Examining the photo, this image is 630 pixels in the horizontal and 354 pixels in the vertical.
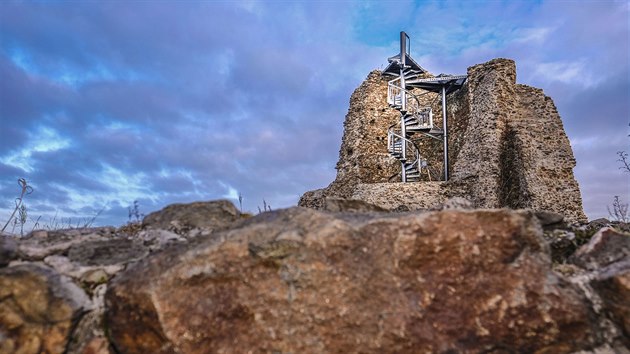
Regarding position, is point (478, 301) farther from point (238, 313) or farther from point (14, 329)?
point (14, 329)

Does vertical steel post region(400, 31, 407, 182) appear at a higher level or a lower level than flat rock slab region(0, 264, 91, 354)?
higher

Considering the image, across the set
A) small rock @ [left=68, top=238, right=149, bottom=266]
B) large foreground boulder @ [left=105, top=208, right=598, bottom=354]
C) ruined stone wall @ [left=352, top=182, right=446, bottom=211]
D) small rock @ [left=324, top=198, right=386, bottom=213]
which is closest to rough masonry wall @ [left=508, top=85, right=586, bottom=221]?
ruined stone wall @ [left=352, top=182, right=446, bottom=211]

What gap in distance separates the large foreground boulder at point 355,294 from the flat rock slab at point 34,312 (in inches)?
9.7

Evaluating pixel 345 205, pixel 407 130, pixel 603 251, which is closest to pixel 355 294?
pixel 345 205

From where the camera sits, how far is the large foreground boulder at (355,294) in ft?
6.37

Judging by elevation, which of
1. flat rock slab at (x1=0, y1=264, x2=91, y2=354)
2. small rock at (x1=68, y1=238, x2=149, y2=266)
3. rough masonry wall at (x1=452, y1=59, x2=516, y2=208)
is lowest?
flat rock slab at (x1=0, y1=264, x2=91, y2=354)

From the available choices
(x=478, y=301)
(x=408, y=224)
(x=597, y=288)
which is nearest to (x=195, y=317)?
(x=408, y=224)

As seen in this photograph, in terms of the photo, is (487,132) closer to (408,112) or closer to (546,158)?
(546,158)

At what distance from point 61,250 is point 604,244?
331 centimetres

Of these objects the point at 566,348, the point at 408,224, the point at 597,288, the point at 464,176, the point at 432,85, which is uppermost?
the point at 432,85

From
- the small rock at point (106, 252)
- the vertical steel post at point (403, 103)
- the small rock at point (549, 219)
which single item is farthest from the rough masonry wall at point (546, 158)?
the small rock at point (106, 252)

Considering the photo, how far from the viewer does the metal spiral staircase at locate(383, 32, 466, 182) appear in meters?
Result: 14.0

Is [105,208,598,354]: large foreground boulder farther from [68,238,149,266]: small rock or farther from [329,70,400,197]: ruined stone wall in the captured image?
[329,70,400,197]: ruined stone wall

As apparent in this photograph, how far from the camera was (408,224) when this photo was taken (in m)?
2.09
